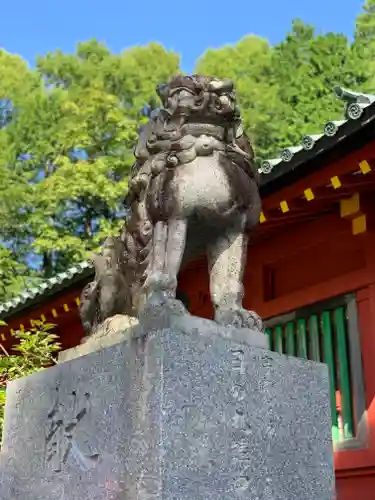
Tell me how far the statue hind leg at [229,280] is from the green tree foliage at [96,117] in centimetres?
1063

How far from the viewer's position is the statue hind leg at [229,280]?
106 inches

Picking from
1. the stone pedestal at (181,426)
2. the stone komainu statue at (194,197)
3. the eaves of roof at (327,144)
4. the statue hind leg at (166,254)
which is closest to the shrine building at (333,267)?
the eaves of roof at (327,144)

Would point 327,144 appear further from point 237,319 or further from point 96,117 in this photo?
point 96,117

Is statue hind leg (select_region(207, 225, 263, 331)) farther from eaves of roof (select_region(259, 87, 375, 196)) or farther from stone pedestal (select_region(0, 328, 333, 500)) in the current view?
eaves of roof (select_region(259, 87, 375, 196))

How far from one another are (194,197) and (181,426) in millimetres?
915

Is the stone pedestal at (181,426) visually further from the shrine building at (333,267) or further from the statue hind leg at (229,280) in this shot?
the shrine building at (333,267)

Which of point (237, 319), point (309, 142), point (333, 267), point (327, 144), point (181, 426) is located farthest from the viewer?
point (333, 267)

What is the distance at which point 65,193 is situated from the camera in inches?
553

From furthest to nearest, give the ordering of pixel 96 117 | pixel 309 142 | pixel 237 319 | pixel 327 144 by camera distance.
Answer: pixel 96 117 → pixel 309 142 → pixel 327 144 → pixel 237 319

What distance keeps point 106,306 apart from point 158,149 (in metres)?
0.82

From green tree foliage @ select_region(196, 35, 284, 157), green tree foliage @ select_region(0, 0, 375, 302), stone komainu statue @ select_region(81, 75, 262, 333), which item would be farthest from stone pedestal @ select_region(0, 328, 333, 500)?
green tree foliage @ select_region(196, 35, 284, 157)

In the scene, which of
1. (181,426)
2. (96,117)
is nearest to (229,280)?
(181,426)

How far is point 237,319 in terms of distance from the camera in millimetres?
2678

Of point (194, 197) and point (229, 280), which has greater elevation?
point (194, 197)
